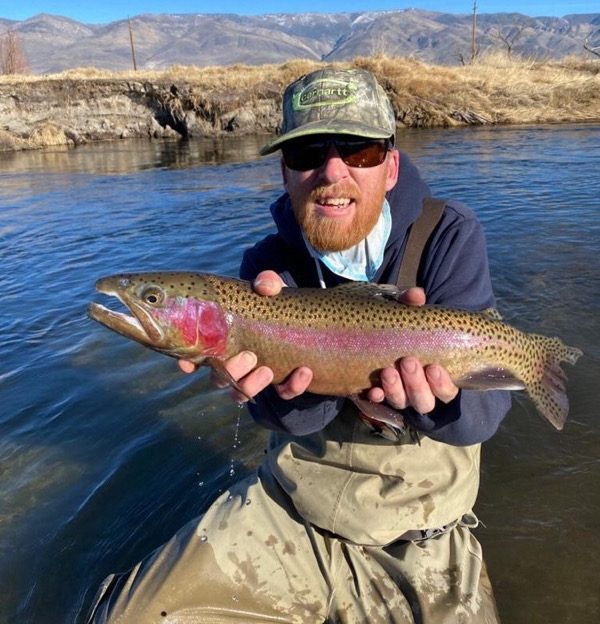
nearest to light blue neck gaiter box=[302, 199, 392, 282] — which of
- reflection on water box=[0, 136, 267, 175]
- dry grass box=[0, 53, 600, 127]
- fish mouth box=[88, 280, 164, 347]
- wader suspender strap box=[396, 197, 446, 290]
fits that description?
wader suspender strap box=[396, 197, 446, 290]

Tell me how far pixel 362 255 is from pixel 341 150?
0.51 m

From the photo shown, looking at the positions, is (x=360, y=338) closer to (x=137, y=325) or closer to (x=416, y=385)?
(x=416, y=385)

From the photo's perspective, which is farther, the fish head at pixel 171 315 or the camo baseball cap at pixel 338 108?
the camo baseball cap at pixel 338 108

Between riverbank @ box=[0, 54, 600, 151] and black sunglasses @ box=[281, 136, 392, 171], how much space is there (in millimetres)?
26566

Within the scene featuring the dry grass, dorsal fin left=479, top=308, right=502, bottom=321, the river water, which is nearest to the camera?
dorsal fin left=479, top=308, right=502, bottom=321

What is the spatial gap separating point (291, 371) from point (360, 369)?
0.30 metres

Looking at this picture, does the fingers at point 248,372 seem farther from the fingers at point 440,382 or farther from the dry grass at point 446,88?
the dry grass at point 446,88

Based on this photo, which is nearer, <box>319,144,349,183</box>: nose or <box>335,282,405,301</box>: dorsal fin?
<box>335,282,405,301</box>: dorsal fin

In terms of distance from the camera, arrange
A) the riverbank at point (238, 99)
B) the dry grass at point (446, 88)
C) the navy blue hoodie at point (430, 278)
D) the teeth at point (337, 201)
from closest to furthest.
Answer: the navy blue hoodie at point (430, 278)
the teeth at point (337, 201)
the dry grass at point (446, 88)
the riverbank at point (238, 99)

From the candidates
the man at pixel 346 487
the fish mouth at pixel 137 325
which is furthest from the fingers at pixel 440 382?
the fish mouth at pixel 137 325

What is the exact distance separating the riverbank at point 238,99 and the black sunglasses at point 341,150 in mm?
26566

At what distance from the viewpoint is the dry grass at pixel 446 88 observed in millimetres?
26781

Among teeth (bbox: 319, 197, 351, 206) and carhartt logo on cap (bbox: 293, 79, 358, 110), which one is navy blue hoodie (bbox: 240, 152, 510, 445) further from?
carhartt logo on cap (bbox: 293, 79, 358, 110)

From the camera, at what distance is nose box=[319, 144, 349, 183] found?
266 centimetres
